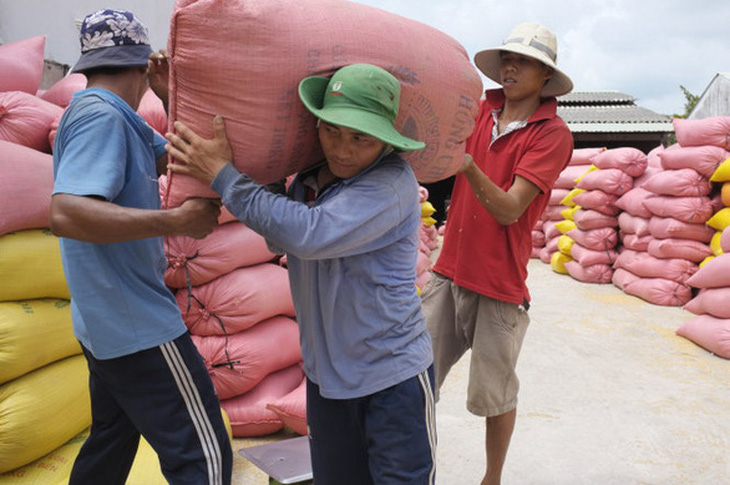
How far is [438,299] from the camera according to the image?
2484mm

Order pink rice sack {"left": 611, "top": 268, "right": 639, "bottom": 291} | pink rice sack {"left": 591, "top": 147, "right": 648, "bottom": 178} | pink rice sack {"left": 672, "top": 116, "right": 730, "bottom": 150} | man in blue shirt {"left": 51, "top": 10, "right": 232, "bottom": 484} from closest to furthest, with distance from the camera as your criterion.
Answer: man in blue shirt {"left": 51, "top": 10, "right": 232, "bottom": 484}
pink rice sack {"left": 672, "top": 116, "right": 730, "bottom": 150}
pink rice sack {"left": 611, "top": 268, "right": 639, "bottom": 291}
pink rice sack {"left": 591, "top": 147, "right": 648, "bottom": 178}

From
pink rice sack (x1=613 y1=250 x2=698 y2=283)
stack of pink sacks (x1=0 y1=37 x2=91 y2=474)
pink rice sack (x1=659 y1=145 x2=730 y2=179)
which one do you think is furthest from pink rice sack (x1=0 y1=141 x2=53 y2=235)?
pink rice sack (x1=659 y1=145 x2=730 y2=179)

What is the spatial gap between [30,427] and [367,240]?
1.50 meters

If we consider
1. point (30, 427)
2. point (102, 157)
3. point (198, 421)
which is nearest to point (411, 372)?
point (198, 421)

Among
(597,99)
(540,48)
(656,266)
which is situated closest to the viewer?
(540,48)

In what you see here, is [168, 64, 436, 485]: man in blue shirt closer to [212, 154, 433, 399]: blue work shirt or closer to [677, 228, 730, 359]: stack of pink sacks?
[212, 154, 433, 399]: blue work shirt

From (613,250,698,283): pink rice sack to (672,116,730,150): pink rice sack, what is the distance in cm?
112

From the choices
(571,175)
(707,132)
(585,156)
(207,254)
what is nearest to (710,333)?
(707,132)

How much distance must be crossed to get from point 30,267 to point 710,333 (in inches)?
172

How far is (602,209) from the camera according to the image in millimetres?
6965

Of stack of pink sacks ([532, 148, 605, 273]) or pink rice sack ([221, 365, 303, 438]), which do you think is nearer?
pink rice sack ([221, 365, 303, 438])

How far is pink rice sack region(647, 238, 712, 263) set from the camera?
5.68 meters

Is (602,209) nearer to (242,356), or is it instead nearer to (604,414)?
(604,414)

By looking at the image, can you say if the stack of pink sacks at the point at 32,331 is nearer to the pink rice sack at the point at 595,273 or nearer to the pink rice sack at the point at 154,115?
the pink rice sack at the point at 154,115
